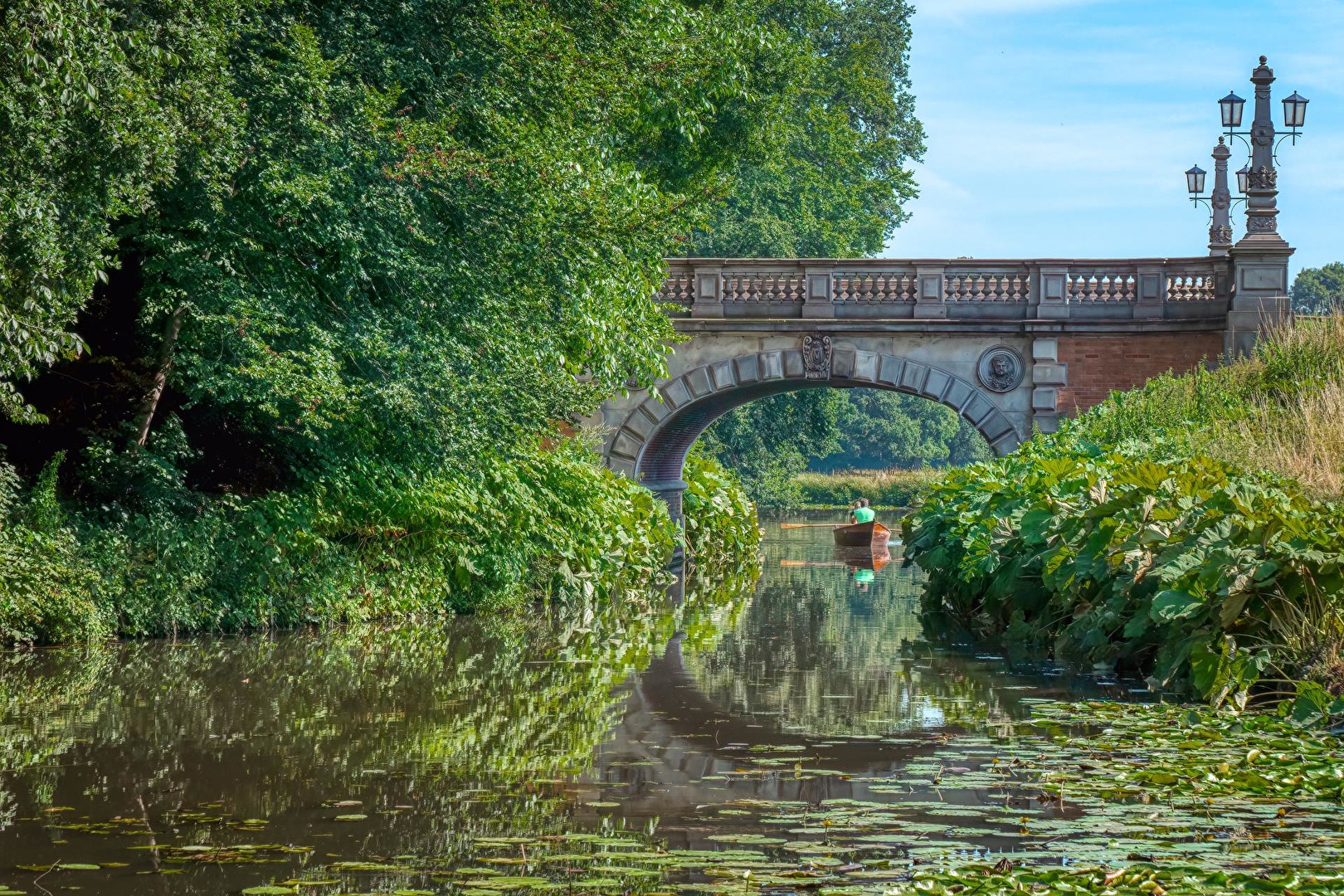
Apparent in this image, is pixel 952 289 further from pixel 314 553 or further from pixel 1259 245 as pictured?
pixel 314 553

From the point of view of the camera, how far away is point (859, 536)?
34.1m

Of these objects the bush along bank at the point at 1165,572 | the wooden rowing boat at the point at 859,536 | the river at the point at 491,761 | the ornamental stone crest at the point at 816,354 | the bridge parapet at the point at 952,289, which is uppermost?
the bridge parapet at the point at 952,289

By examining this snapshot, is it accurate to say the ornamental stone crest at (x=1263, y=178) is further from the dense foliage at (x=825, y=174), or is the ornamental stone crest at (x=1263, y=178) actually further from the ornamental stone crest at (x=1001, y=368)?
the dense foliage at (x=825, y=174)

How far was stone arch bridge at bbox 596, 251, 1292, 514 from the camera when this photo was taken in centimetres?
2423

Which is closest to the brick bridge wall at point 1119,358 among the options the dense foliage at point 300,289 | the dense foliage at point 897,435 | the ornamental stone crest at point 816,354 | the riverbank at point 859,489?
the ornamental stone crest at point 816,354

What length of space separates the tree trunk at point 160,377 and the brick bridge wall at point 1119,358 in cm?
1422

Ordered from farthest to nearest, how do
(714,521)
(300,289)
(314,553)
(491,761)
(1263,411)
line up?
(714,521) < (1263,411) < (314,553) < (300,289) < (491,761)

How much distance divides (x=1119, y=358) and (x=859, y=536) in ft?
34.1

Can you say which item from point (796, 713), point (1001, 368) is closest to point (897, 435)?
point (1001, 368)

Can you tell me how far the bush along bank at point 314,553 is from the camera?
13211 mm

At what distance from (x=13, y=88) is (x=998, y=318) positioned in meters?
16.7

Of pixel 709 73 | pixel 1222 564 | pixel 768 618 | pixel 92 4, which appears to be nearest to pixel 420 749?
pixel 1222 564

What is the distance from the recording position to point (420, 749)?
880cm

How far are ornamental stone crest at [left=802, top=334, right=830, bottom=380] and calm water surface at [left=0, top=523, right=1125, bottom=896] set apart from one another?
32.4 feet
